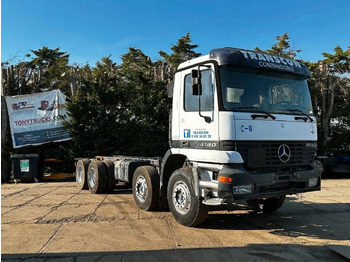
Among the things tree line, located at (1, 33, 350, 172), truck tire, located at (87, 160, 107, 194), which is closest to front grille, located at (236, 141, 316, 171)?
truck tire, located at (87, 160, 107, 194)

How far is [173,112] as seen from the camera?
618cm

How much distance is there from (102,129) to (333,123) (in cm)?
1267

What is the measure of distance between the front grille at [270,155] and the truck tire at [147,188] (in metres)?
2.44

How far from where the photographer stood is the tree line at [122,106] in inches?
531

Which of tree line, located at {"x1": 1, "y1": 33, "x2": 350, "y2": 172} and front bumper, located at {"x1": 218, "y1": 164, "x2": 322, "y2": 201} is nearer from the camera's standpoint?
front bumper, located at {"x1": 218, "y1": 164, "x2": 322, "y2": 201}

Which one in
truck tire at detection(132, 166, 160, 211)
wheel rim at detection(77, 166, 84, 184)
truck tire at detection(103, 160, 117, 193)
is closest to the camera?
truck tire at detection(132, 166, 160, 211)

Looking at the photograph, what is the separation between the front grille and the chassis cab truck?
0.02 meters

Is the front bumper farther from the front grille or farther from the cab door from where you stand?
the cab door

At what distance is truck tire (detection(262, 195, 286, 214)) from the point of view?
22.0ft

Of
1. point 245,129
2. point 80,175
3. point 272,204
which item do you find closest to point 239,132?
point 245,129

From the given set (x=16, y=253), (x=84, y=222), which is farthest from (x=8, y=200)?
(x=16, y=253)

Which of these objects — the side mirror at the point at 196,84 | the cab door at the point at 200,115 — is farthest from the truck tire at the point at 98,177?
the side mirror at the point at 196,84

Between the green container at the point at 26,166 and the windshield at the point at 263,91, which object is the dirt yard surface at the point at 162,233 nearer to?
the windshield at the point at 263,91

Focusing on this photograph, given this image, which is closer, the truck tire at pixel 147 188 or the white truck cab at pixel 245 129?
the white truck cab at pixel 245 129
